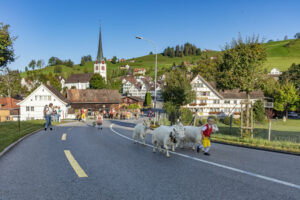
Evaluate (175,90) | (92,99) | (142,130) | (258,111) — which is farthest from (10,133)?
(258,111)

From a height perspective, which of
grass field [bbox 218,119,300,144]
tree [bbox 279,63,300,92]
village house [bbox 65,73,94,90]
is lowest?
grass field [bbox 218,119,300,144]

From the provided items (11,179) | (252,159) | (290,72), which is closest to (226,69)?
(252,159)

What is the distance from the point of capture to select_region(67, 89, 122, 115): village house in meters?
60.0

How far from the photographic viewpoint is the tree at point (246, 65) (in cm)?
1978

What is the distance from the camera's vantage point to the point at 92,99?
61.0 m

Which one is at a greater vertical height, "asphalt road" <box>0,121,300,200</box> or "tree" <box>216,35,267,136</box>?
"tree" <box>216,35,267,136</box>

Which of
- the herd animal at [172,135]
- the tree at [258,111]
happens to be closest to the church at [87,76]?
the tree at [258,111]

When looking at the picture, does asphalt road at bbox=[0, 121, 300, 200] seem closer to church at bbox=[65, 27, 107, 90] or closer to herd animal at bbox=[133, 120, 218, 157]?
herd animal at bbox=[133, 120, 218, 157]

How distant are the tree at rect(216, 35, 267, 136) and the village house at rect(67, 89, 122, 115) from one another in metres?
43.1

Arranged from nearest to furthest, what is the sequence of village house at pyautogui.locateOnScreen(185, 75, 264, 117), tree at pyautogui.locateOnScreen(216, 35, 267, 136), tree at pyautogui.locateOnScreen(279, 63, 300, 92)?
tree at pyautogui.locateOnScreen(216, 35, 267, 136), village house at pyautogui.locateOnScreen(185, 75, 264, 117), tree at pyautogui.locateOnScreen(279, 63, 300, 92)

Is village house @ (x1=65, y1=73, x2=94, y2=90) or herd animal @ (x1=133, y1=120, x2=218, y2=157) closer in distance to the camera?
herd animal @ (x1=133, y1=120, x2=218, y2=157)

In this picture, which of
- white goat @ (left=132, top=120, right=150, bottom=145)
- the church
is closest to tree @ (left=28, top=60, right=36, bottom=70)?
the church

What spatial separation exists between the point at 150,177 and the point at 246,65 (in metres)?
16.7

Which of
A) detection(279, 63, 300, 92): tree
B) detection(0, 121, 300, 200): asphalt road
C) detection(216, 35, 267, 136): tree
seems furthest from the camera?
detection(279, 63, 300, 92): tree
